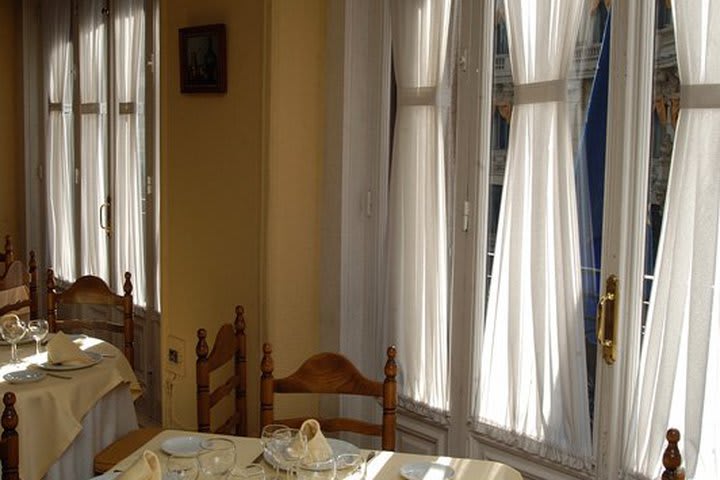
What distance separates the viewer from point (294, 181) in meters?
3.70

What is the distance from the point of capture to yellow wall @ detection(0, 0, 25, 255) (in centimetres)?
663

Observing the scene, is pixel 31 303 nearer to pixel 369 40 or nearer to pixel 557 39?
pixel 369 40

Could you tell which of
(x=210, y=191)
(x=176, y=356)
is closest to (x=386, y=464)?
(x=210, y=191)

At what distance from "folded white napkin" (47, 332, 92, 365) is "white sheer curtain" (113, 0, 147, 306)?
6.13ft

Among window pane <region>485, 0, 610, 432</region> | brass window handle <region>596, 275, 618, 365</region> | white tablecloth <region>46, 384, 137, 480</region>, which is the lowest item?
white tablecloth <region>46, 384, 137, 480</region>

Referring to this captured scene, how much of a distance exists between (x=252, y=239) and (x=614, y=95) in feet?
5.34

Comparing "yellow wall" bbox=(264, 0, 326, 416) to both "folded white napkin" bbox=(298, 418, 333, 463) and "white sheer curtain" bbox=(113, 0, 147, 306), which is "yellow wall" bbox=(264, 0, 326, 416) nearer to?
"folded white napkin" bbox=(298, 418, 333, 463)

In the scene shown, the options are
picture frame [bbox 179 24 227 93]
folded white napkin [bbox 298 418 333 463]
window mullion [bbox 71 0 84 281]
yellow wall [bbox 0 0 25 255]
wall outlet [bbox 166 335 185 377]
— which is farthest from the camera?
yellow wall [bbox 0 0 25 255]

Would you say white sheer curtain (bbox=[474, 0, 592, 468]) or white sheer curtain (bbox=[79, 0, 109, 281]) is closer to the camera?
white sheer curtain (bbox=[474, 0, 592, 468])

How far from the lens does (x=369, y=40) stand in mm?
3676

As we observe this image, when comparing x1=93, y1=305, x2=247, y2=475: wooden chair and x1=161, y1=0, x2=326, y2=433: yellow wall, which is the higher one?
x1=161, y1=0, x2=326, y2=433: yellow wall

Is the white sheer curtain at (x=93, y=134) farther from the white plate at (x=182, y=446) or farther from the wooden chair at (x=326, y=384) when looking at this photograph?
the white plate at (x=182, y=446)

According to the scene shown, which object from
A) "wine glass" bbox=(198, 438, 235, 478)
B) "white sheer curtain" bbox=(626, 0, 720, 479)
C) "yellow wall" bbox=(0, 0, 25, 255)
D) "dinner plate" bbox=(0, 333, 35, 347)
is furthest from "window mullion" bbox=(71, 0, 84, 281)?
"white sheer curtain" bbox=(626, 0, 720, 479)

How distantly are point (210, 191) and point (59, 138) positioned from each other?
2.77 meters
